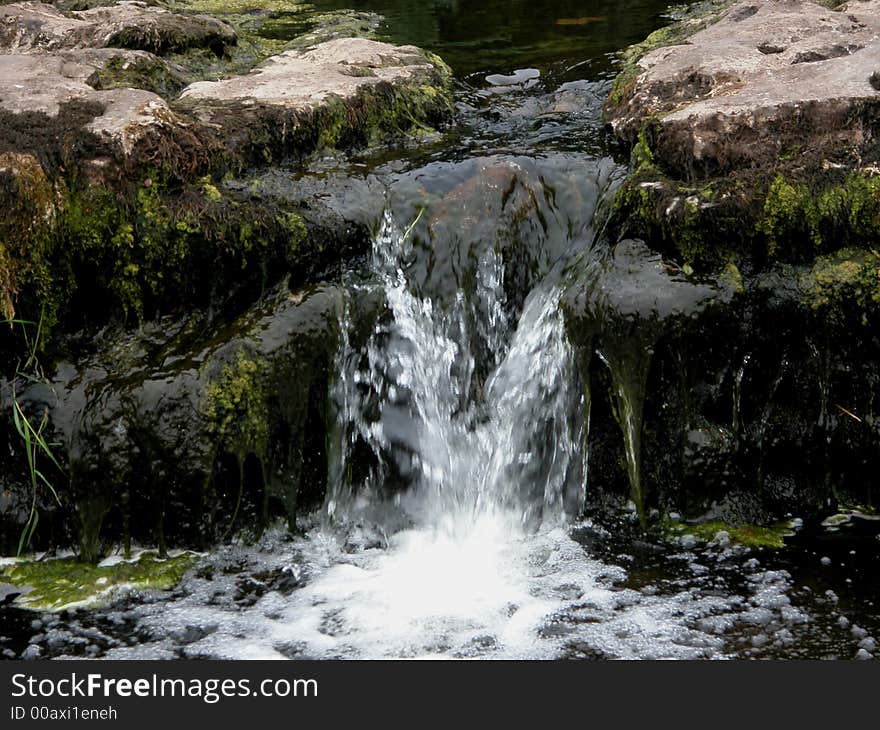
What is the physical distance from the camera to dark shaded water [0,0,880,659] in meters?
3.86

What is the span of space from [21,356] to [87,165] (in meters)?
0.99

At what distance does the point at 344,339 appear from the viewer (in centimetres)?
484

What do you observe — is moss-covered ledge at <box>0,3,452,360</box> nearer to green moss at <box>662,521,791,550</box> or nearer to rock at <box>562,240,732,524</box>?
rock at <box>562,240,732,524</box>

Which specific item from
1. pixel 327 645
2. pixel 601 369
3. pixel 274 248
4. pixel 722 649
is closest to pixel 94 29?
pixel 274 248

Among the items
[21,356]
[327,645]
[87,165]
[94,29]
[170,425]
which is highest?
[94,29]

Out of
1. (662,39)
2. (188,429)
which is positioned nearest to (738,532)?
(188,429)

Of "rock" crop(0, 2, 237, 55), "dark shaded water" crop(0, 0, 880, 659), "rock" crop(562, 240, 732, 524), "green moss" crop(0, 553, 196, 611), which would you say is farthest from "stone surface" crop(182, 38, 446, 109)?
"green moss" crop(0, 553, 196, 611)

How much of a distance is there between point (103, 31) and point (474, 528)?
4.97m

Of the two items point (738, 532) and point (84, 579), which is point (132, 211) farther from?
point (738, 532)

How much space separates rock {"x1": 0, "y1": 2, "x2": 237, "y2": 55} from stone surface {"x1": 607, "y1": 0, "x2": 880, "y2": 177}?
135 inches

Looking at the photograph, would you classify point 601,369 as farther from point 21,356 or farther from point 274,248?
point 21,356

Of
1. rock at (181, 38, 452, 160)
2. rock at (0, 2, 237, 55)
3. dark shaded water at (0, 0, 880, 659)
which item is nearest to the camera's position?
dark shaded water at (0, 0, 880, 659)

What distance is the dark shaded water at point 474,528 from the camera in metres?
3.86

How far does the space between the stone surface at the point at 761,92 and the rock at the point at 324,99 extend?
52.5 inches
